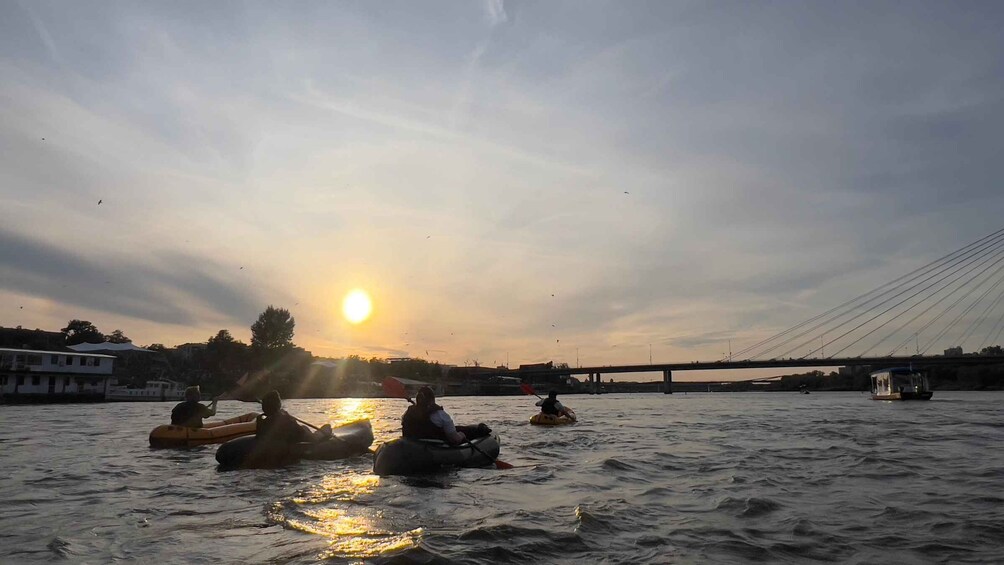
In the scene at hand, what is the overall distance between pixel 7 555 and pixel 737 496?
33.6 feet

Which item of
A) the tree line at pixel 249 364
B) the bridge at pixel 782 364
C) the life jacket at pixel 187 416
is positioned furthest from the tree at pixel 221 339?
the life jacket at pixel 187 416

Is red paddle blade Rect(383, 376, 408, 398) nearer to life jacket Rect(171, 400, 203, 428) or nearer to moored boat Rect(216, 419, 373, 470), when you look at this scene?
moored boat Rect(216, 419, 373, 470)

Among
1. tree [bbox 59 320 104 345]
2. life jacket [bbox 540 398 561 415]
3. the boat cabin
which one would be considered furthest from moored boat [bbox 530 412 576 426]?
tree [bbox 59 320 104 345]

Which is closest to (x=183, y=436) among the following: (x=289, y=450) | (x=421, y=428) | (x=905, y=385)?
(x=289, y=450)

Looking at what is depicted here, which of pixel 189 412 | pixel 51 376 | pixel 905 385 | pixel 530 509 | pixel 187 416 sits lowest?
pixel 530 509

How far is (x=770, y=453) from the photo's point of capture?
1709cm

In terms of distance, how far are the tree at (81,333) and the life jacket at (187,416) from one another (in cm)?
10437

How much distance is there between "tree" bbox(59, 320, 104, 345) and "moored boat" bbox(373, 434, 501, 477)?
4473 inches

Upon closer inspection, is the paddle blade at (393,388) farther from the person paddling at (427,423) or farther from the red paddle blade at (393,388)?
the person paddling at (427,423)

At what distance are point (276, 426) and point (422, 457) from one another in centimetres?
388

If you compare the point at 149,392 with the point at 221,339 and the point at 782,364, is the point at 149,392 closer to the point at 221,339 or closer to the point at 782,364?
the point at 221,339

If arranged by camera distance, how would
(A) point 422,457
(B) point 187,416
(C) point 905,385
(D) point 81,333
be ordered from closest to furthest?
(A) point 422,457
(B) point 187,416
(C) point 905,385
(D) point 81,333

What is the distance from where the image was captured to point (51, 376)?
57562mm

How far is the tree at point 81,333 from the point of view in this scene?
105m
